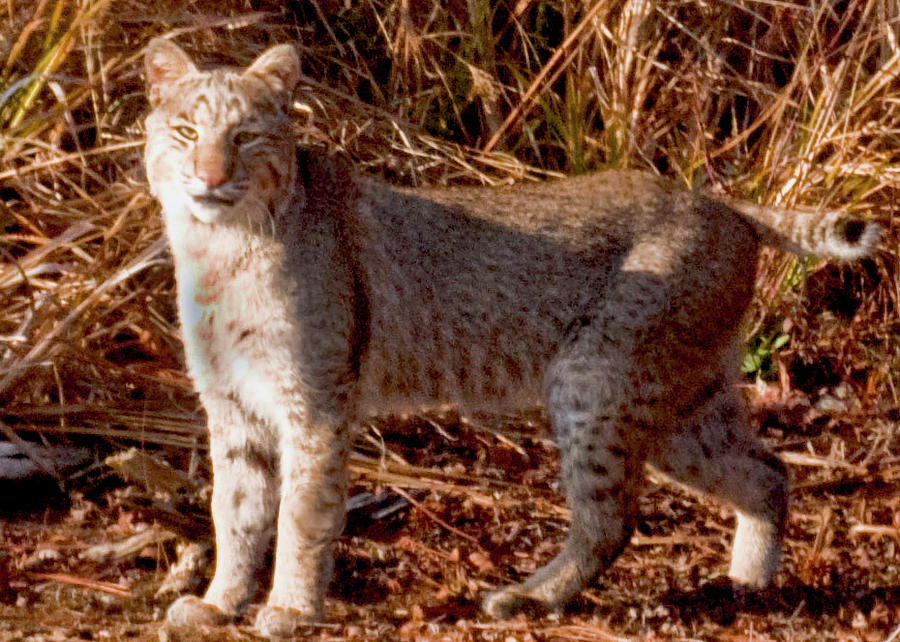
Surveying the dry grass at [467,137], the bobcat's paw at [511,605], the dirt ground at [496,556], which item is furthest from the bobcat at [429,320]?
the dry grass at [467,137]

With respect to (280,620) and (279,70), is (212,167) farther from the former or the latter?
(280,620)

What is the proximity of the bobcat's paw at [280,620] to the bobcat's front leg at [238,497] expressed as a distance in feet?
0.56

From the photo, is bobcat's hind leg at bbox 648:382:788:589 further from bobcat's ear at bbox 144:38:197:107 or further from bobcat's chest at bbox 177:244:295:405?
bobcat's ear at bbox 144:38:197:107

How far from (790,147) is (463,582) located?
231 cm

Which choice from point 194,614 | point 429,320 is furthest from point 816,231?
point 194,614

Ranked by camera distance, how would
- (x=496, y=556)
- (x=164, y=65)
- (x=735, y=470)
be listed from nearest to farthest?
(x=164, y=65) → (x=735, y=470) → (x=496, y=556)

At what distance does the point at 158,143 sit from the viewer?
3490 millimetres

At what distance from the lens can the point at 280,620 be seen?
135 inches

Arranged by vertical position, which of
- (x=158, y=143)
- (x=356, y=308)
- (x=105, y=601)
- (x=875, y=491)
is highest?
(x=158, y=143)

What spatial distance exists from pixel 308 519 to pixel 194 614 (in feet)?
1.18

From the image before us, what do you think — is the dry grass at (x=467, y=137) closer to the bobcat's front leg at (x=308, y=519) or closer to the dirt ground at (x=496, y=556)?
the dirt ground at (x=496, y=556)

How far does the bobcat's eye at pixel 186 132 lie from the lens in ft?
Result: 11.3

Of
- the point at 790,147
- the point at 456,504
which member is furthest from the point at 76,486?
the point at 790,147

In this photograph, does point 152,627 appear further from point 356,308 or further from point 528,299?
point 528,299
